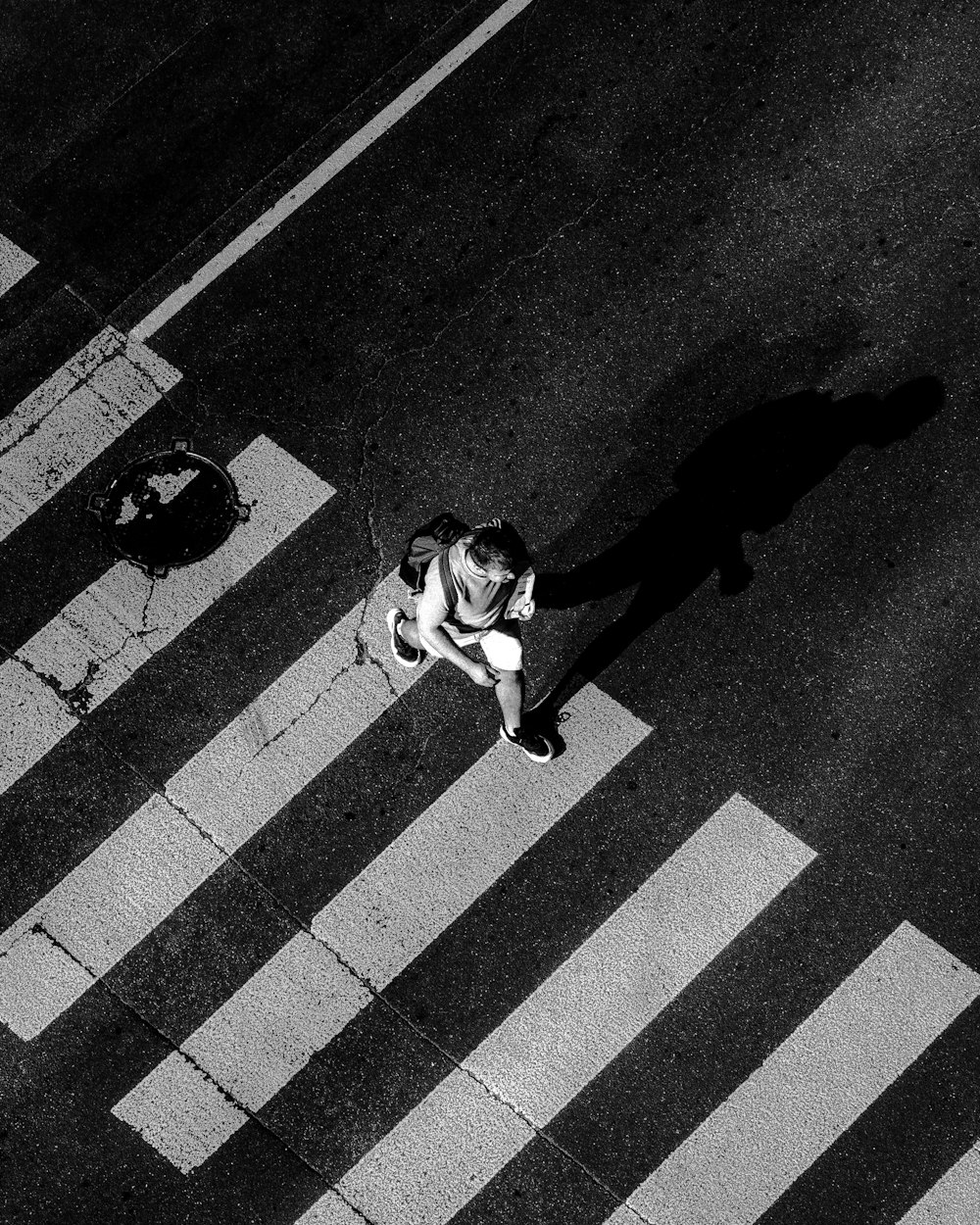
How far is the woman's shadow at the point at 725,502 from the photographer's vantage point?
300 inches

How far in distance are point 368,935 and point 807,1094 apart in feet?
9.22

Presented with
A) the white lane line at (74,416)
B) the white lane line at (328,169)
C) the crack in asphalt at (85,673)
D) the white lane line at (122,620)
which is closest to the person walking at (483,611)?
the white lane line at (122,620)

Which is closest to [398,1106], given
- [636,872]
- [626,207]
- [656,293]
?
[636,872]

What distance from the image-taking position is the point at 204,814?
24.5 ft

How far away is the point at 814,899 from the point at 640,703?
1.59m

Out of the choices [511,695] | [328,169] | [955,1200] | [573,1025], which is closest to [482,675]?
[511,695]

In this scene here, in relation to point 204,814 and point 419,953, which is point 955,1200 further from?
point 204,814

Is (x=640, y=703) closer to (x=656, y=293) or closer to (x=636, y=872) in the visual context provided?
(x=636, y=872)

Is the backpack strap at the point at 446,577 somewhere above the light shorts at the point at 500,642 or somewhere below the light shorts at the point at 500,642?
above

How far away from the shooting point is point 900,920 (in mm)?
7332

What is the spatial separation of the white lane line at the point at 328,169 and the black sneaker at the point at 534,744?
11.7ft

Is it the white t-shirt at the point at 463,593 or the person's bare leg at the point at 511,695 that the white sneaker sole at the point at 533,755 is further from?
the white t-shirt at the point at 463,593

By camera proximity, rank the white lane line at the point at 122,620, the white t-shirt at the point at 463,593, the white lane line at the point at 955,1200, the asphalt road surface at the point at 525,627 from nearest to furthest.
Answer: the white t-shirt at the point at 463,593 < the white lane line at the point at 955,1200 < the asphalt road surface at the point at 525,627 < the white lane line at the point at 122,620

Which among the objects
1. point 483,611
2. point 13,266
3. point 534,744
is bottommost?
point 534,744
